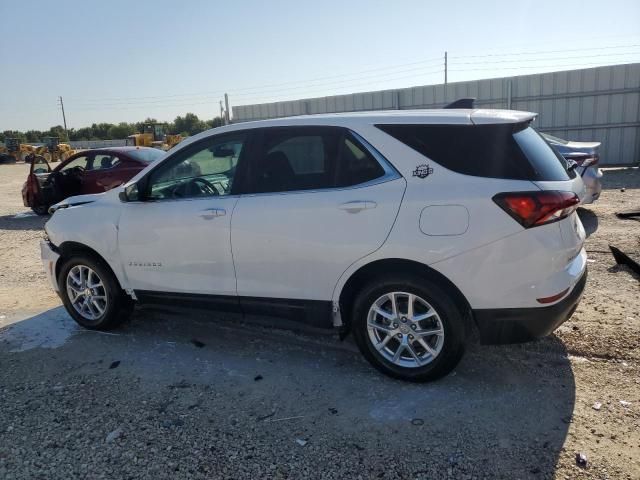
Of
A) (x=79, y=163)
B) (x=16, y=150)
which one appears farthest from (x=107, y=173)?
(x=16, y=150)

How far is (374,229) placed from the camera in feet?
11.0

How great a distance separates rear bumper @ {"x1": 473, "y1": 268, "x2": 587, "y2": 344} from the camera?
3.15 metres

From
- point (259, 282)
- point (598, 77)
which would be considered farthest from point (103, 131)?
point (259, 282)

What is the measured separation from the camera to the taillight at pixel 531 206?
3.02 m

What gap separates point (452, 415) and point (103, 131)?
297 ft

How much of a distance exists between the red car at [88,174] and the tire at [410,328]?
8.67m

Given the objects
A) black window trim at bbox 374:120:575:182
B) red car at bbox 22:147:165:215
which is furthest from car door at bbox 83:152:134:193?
black window trim at bbox 374:120:575:182

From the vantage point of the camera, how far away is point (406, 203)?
3.27m

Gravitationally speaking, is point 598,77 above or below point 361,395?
above

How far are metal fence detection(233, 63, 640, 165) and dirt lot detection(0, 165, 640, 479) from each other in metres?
13.6

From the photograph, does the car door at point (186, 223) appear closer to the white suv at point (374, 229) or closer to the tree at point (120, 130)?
the white suv at point (374, 229)

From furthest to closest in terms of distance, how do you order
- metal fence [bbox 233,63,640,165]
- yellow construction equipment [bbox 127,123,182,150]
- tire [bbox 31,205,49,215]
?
yellow construction equipment [bbox 127,123,182,150] → metal fence [bbox 233,63,640,165] → tire [bbox 31,205,49,215]

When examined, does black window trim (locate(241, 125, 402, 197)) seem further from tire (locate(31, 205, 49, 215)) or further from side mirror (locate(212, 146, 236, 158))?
tire (locate(31, 205, 49, 215))

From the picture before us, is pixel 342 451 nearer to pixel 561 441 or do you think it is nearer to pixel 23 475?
pixel 561 441
